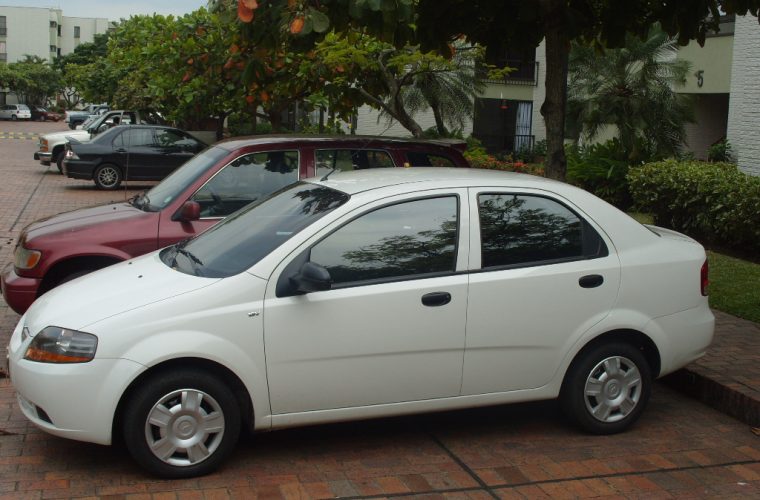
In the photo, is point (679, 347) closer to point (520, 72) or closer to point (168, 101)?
point (168, 101)

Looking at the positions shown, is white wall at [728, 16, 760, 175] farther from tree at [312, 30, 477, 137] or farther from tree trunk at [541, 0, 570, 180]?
tree trunk at [541, 0, 570, 180]

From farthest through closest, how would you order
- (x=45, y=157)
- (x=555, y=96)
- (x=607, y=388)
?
(x=45, y=157) < (x=555, y=96) < (x=607, y=388)

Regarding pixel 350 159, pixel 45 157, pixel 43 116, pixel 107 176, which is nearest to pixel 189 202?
pixel 350 159

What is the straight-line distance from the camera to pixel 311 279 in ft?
16.3

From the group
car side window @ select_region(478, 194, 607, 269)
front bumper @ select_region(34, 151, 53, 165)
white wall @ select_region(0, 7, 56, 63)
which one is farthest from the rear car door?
white wall @ select_region(0, 7, 56, 63)

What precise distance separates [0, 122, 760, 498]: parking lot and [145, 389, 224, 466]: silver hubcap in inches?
6.2

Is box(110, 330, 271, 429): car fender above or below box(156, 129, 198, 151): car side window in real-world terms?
below

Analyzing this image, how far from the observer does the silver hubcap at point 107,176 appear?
2200 cm

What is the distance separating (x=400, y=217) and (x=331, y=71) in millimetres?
7598

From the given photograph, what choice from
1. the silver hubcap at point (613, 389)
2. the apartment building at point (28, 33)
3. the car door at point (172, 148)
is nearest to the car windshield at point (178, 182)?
the silver hubcap at point (613, 389)

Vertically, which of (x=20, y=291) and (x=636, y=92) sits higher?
(x=636, y=92)

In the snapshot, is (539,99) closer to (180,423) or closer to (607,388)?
(607,388)

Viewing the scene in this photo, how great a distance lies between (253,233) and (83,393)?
4.45ft

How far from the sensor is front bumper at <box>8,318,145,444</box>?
4.79 metres
